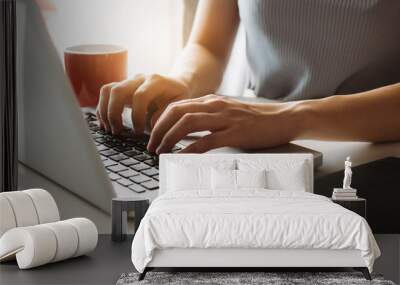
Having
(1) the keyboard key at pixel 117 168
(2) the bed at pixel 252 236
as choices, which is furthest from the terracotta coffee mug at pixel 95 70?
(2) the bed at pixel 252 236

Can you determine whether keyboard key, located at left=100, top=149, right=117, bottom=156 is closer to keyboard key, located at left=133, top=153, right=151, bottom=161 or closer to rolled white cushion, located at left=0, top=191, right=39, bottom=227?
keyboard key, located at left=133, top=153, right=151, bottom=161

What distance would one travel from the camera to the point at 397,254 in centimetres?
501

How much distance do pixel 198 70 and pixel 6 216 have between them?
1.89 m

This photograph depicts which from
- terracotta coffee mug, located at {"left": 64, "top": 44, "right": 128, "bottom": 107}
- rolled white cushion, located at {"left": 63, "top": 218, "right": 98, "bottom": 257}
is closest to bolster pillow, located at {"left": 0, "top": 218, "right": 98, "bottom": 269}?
rolled white cushion, located at {"left": 63, "top": 218, "right": 98, "bottom": 257}

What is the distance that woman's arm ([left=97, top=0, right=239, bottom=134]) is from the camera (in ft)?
18.5

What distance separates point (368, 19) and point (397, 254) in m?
1.66

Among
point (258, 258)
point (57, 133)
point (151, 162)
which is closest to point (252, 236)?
point (258, 258)

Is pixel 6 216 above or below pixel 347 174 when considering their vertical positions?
below

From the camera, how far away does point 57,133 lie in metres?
5.91

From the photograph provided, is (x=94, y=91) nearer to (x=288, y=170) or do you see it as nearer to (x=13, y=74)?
(x=13, y=74)

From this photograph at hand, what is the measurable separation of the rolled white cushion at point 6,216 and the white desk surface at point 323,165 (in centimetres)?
120

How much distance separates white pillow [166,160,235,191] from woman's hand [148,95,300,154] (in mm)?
260

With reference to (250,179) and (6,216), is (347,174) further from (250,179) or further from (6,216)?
(6,216)

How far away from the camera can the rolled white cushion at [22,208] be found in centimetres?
475
